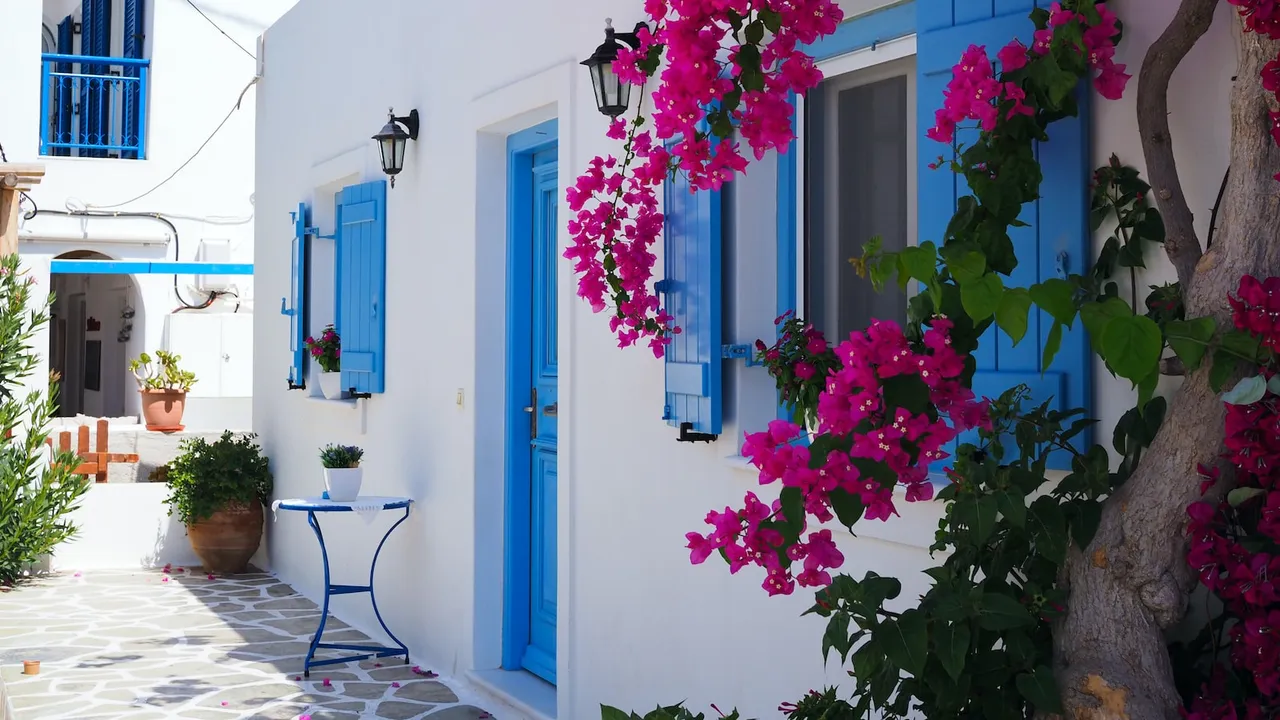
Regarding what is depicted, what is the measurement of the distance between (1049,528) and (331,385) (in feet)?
19.4

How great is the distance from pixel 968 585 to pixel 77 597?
724 centimetres

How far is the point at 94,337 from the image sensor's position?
1927 centimetres

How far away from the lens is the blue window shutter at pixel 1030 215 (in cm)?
271

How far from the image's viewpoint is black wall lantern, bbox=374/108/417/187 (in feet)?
21.2

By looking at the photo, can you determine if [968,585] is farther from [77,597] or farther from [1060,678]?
[77,597]

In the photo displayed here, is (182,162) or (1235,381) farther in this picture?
(182,162)

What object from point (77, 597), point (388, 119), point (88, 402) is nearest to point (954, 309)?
point (388, 119)

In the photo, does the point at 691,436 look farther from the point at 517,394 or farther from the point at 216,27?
the point at 216,27

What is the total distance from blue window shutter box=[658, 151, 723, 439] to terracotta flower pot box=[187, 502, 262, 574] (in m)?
5.67

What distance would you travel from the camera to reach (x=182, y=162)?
15203mm

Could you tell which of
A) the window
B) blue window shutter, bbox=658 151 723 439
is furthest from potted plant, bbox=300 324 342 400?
the window

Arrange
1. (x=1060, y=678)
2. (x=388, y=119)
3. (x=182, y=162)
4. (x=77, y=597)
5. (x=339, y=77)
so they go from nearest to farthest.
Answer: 1. (x=1060, y=678)
2. (x=388, y=119)
3. (x=339, y=77)
4. (x=77, y=597)
5. (x=182, y=162)

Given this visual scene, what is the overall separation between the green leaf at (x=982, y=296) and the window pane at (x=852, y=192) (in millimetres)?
1430

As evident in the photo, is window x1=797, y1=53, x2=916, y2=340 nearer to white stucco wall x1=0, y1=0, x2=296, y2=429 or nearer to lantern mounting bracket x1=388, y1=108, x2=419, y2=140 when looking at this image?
lantern mounting bracket x1=388, y1=108, x2=419, y2=140
